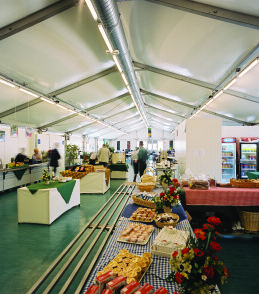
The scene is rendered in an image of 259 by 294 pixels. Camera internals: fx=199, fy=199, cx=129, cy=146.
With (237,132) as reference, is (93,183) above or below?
below

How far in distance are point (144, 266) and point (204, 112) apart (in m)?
11.2

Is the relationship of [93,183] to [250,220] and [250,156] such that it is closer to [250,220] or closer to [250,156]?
[250,220]

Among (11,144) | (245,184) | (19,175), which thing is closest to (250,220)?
(245,184)

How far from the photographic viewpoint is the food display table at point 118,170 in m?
9.68

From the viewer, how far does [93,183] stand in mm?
6664

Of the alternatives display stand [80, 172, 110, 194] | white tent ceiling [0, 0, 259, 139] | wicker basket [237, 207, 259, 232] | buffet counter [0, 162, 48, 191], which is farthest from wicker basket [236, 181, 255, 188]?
buffet counter [0, 162, 48, 191]

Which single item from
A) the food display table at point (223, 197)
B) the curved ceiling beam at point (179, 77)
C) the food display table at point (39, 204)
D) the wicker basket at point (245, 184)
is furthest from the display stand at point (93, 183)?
the wicker basket at point (245, 184)

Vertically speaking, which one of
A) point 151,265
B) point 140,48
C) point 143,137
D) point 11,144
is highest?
point 140,48

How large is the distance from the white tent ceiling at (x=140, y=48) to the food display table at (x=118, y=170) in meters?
3.68

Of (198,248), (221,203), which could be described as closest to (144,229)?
(198,248)

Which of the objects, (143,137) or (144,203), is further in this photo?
(143,137)

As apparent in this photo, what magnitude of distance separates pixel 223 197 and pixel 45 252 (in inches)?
115

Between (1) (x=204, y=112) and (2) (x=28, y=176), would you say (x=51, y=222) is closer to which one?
(2) (x=28, y=176)

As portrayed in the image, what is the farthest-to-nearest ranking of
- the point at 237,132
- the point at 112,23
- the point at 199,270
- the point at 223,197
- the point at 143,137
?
the point at 143,137
the point at 237,132
the point at 112,23
the point at 223,197
the point at 199,270
